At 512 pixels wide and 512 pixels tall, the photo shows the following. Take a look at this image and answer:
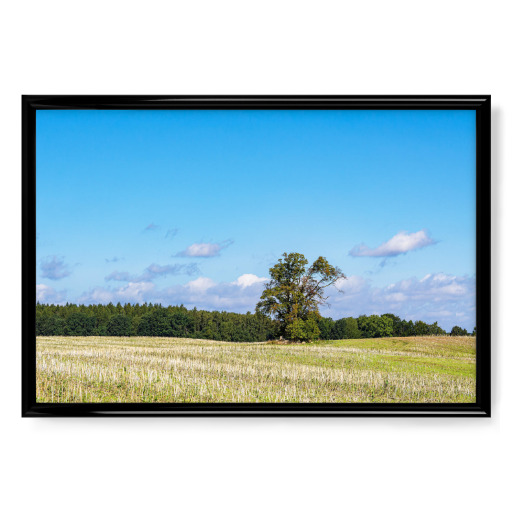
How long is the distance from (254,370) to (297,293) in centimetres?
60

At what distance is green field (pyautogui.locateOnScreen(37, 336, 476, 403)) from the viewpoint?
3727 mm

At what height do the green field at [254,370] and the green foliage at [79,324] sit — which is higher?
the green foliage at [79,324]

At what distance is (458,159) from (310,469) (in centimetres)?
231

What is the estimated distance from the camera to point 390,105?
3.78m

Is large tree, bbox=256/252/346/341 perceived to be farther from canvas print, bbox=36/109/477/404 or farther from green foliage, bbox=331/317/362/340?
green foliage, bbox=331/317/362/340

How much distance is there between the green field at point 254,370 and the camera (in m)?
3.73

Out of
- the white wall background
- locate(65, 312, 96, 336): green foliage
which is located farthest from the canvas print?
the white wall background

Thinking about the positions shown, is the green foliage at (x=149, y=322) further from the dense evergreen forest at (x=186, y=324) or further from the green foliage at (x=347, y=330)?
the green foliage at (x=347, y=330)

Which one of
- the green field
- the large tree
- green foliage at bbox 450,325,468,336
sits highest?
the large tree

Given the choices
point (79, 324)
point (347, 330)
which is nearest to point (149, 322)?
point (79, 324)
